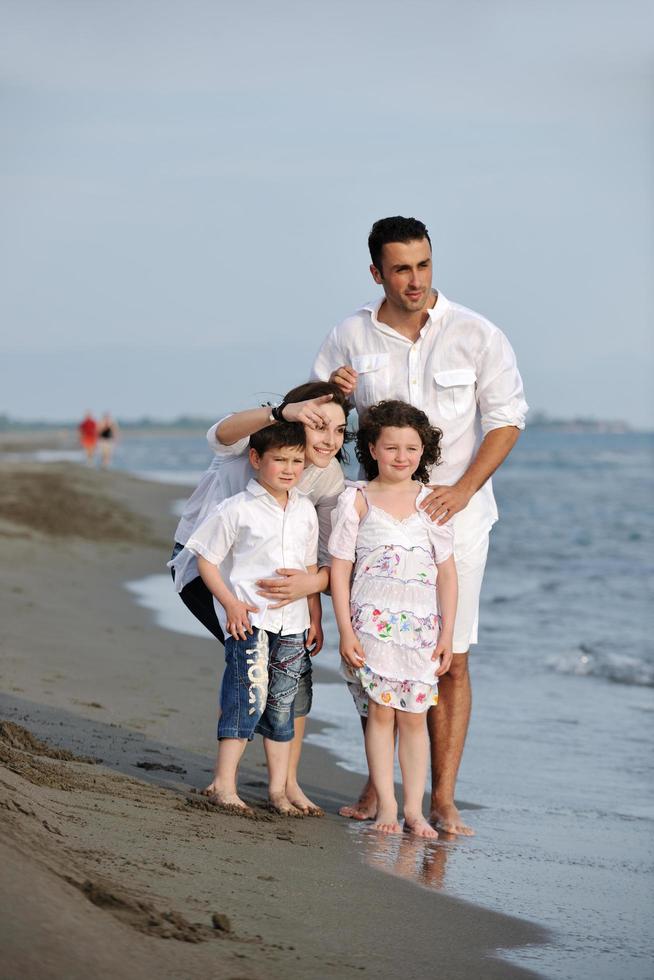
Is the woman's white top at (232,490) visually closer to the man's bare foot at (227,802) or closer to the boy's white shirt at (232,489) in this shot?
the boy's white shirt at (232,489)

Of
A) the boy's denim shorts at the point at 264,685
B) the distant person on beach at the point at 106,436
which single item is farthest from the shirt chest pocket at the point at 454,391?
the distant person on beach at the point at 106,436

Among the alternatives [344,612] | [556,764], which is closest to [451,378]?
[344,612]

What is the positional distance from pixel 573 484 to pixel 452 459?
30.8m

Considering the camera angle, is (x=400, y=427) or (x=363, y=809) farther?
(x=363, y=809)

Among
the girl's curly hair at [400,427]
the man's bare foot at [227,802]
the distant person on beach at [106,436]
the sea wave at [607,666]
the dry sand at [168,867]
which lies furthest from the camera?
the distant person on beach at [106,436]

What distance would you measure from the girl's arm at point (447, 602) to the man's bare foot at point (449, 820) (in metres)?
0.51

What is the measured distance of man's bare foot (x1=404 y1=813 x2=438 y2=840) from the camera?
4.15 metres

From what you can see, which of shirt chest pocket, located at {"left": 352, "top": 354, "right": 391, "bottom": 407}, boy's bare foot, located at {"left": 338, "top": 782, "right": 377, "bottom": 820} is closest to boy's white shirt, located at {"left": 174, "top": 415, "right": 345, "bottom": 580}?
shirt chest pocket, located at {"left": 352, "top": 354, "right": 391, "bottom": 407}

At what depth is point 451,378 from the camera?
14.5 ft

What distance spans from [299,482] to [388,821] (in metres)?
1.20

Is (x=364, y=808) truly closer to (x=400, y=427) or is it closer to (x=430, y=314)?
(x=400, y=427)

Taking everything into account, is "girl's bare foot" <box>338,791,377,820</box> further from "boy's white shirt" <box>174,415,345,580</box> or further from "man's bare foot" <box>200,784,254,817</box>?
"boy's white shirt" <box>174,415,345,580</box>

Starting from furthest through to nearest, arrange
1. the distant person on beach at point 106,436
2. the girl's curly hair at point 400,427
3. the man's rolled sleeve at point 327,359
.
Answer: the distant person on beach at point 106,436, the man's rolled sleeve at point 327,359, the girl's curly hair at point 400,427

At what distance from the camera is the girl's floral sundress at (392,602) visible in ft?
13.6
